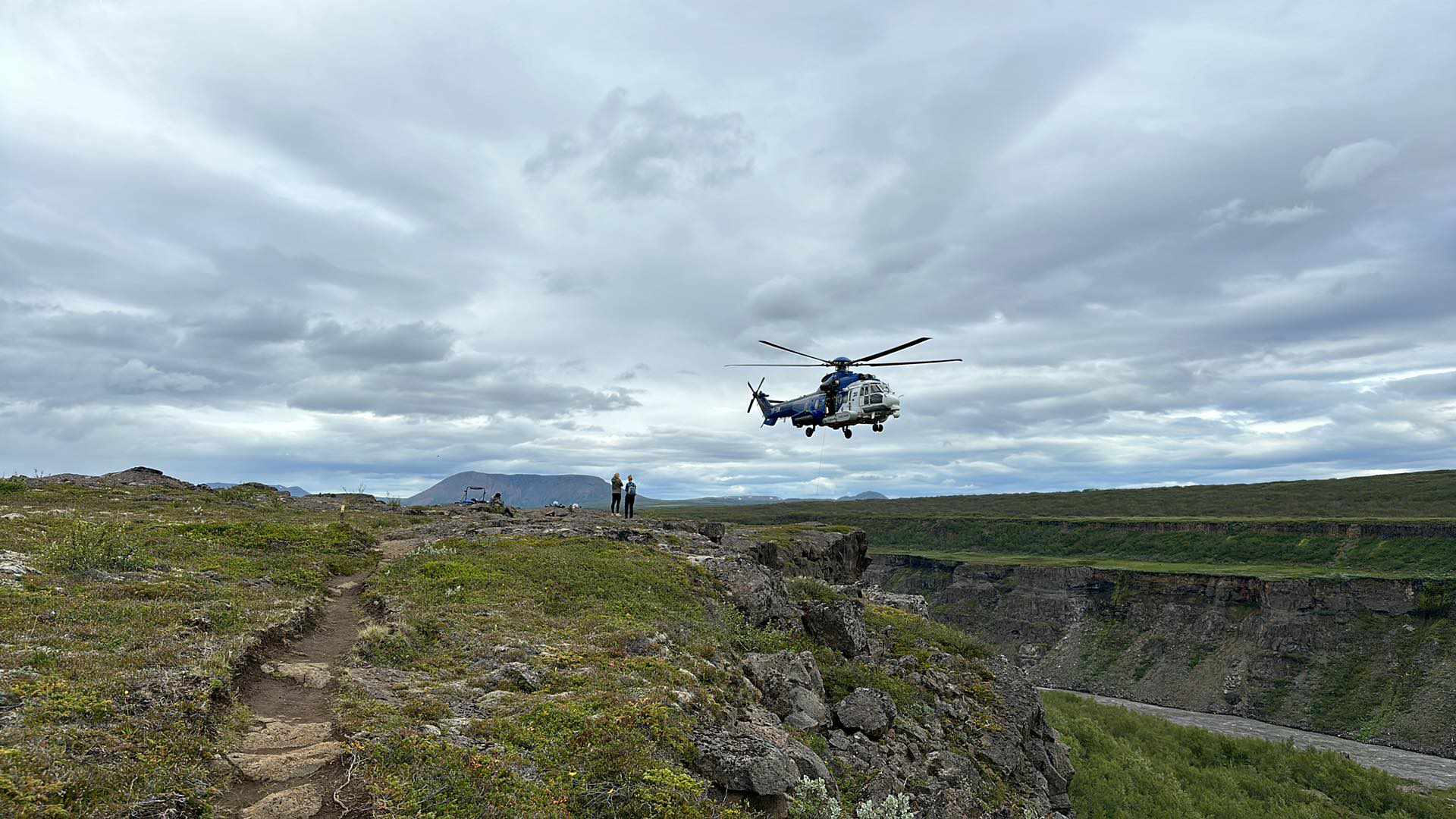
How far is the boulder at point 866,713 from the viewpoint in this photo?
17.0 meters

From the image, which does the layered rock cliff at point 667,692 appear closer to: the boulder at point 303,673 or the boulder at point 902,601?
the boulder at point 303,673

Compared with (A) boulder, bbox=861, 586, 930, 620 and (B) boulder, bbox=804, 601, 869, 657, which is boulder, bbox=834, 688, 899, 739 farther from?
(A) boulder, bbox=861, 586, 930, 620

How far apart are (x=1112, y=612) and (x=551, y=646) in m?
128

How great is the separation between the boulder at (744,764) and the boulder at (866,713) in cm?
588

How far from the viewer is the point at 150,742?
8.24 metres

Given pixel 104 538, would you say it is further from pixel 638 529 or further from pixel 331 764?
pixel 638 529

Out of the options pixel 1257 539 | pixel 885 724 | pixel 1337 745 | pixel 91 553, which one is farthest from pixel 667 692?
pixel 1257 539

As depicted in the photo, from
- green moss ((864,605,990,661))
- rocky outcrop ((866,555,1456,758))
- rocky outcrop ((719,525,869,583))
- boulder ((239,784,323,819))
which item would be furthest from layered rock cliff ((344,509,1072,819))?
rocky outcrop ((866,555,1456,758))

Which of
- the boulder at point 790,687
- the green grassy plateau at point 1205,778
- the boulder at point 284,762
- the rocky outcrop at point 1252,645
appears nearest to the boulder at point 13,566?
the boulder at point 284,762

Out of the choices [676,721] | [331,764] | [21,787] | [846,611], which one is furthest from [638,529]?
[21,787]

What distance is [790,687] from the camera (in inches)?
665

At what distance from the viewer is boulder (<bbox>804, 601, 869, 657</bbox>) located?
2250 cm

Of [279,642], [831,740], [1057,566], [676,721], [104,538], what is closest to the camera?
[676,721]

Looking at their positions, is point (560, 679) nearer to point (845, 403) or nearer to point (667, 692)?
point (667, 692)
